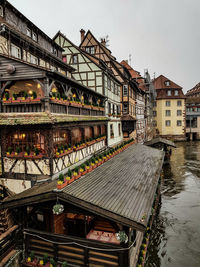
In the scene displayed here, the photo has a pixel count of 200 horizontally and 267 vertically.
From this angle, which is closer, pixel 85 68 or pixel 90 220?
pixel 90 220

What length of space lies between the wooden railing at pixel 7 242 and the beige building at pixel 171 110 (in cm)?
4615

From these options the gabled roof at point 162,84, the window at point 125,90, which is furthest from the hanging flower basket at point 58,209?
the gabled roof at point 162,84

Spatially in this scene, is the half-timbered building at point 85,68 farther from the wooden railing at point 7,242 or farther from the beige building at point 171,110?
the beige building at point 171,110

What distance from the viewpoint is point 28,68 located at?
9.29m


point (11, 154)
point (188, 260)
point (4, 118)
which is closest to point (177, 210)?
point (188, 260)

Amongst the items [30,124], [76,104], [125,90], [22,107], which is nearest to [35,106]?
[22,107]

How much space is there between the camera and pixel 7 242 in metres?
7.66

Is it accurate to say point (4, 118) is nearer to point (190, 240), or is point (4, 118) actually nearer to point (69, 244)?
point (69, 244)

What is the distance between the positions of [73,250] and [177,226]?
27.8ft

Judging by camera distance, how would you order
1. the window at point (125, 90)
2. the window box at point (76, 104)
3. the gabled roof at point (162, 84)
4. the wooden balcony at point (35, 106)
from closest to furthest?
the wooden balcony at point (35, 106)
the window box at point (76, 104)
the window at point (125, 90)
the gabled roof at point (162, 84)

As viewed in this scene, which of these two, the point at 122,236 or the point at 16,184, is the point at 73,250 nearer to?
the point at 122,236

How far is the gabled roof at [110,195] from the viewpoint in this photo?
607 centimetres

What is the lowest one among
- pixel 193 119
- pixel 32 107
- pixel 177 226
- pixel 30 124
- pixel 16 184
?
pixel 177 226

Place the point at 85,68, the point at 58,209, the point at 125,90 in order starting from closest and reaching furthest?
1. the point at 58,209
2. the point at 85,68
3. the point at 125,90
